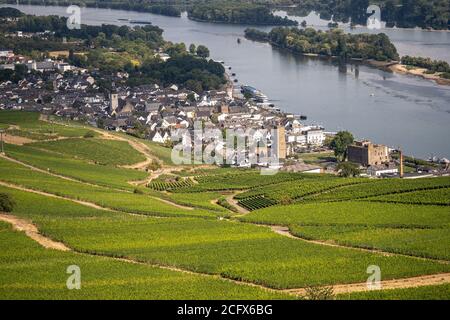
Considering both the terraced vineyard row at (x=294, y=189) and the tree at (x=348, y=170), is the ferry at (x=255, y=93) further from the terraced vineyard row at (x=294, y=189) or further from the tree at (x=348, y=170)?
the terraced vineyard row at (x=294, y=189)

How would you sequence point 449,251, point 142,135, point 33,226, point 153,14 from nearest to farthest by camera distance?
1. point 449,251
2. point 33,226
3. point 142,135
4. point 153,14

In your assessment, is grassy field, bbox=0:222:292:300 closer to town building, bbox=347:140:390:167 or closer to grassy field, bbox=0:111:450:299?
grassy field, bbox=0:111:450:299

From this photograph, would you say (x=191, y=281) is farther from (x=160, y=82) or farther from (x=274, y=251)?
(x=160, y=82)

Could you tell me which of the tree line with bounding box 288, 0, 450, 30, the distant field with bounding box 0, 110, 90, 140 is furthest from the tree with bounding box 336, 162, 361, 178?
the tree line with bounding box 288, 0, 450, 30

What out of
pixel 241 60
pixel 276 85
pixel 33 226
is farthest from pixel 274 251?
pixel 241 60

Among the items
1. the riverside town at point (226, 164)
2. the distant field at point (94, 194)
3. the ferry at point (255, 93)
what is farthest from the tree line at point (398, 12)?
the distant field at point (94, 194)

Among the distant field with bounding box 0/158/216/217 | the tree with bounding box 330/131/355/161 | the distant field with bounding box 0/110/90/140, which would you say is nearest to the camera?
the distant field with bounding box 0/158/216/217

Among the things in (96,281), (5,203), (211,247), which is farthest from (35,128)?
(96,281)
